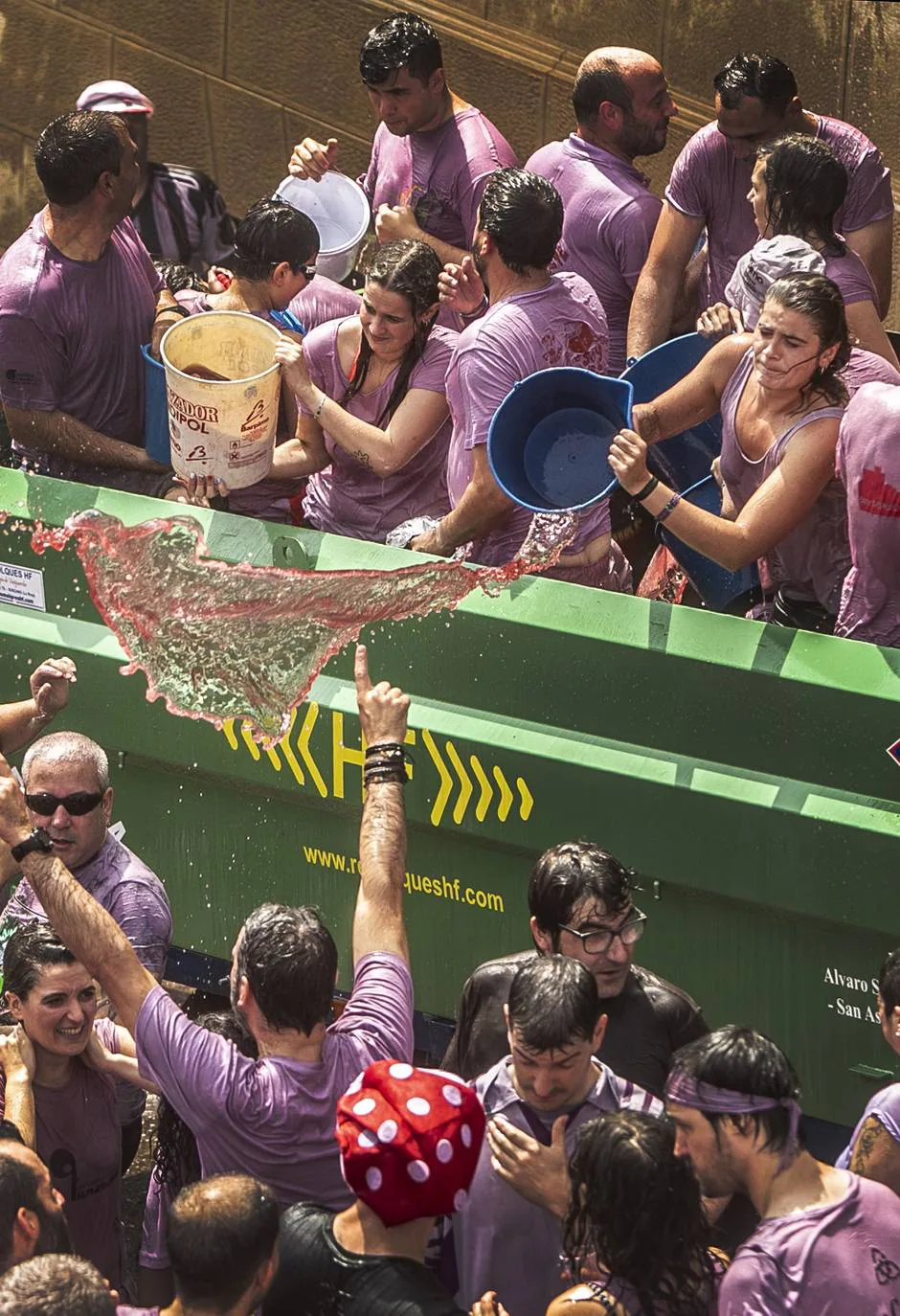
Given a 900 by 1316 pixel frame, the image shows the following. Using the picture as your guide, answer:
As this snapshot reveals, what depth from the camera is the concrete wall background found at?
8.00 meters

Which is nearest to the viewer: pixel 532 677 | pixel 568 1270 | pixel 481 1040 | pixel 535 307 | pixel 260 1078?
pixel 568 1270

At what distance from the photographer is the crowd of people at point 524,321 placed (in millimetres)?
4320

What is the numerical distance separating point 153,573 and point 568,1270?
7.94ft

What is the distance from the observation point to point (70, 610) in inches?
199

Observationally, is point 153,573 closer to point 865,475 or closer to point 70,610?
point 70,610

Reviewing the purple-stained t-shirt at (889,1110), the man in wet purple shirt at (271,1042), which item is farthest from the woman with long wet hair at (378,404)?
the purple-stained t-shirt at (889,1110)

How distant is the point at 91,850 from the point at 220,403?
130cm

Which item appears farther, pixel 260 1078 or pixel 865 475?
pixel 865 475

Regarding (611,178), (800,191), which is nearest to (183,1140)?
(800,191)

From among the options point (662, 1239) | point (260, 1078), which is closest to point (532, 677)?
point (260, 1078)

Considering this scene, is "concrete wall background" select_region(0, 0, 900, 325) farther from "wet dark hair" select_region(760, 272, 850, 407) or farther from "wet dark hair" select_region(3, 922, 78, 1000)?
"wet dark hair" select_region(3, 922, 78, 1000)

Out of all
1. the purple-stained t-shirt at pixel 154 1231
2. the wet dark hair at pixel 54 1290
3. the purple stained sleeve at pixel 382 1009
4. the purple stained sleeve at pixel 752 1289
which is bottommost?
the purple-stained t-shirt at pixel 154 1231

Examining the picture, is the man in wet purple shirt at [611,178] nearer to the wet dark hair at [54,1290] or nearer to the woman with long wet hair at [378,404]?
the woman with long wet hair at [378,404]

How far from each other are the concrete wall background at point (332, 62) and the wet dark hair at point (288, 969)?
18.0ft
